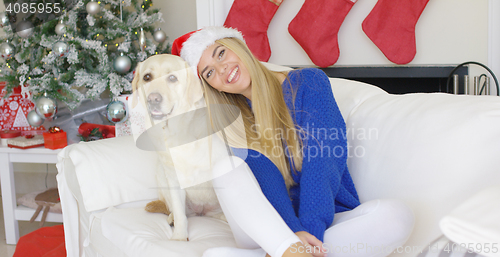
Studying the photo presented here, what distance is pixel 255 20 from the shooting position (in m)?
2.12

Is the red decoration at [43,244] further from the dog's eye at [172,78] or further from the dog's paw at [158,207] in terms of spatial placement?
the dog's eye at [172,78]

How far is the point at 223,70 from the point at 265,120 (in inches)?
8.3

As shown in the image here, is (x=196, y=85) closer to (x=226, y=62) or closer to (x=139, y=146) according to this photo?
(x=226, y=62)

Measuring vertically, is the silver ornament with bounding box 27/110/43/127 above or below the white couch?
above

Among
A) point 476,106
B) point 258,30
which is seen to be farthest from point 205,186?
point 258,30

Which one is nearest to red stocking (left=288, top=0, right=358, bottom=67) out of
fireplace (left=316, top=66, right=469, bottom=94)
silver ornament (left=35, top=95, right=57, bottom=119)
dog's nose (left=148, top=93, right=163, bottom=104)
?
fireplace (left=316, top=66, right=469, bottom=94)

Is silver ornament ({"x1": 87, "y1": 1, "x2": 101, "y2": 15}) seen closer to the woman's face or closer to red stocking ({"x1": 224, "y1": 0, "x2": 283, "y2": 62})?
red stocking ({"x1": 224, "y1": 0, "x2": 283, "y2": 62})

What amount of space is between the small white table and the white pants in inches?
67.0

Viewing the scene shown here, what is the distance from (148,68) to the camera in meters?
1.06

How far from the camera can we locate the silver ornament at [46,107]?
2.05 meters

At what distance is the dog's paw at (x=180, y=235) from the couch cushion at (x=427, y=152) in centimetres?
52

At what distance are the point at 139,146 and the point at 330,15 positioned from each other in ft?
4.13

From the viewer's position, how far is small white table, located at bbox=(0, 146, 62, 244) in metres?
2.05

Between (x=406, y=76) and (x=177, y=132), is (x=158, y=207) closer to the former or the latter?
(x=177, y=132)
